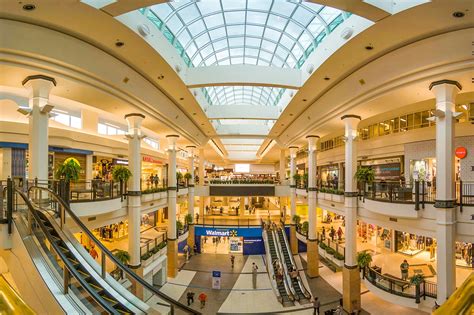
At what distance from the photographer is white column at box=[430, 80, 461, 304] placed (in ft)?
27.8

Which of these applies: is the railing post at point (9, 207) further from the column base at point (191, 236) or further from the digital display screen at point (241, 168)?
the digital display screen at point (241, 168)

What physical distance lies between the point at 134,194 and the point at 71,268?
9432mm

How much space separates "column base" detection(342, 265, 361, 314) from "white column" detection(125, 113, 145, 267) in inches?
423

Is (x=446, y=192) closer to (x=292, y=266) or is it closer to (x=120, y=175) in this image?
(x=120, y=175)

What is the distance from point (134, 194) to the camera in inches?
540

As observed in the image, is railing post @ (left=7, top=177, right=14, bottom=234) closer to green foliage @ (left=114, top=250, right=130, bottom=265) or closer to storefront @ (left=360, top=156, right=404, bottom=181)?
green foliage @ (left=114, top=250, right=130, bottom=265)

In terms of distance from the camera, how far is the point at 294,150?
90.3 feet

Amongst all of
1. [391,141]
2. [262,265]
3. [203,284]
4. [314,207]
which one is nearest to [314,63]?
[391,141]

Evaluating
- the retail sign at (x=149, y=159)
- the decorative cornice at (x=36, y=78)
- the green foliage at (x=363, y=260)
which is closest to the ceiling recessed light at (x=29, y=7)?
the decorative cornice at (x=36, y=78)

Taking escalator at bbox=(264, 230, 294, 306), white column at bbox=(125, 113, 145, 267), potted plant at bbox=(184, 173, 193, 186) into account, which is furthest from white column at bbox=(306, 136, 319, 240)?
white column at bbox=(125, 113, 145, 267)

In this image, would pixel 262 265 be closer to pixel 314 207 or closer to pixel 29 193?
pixel 314 207

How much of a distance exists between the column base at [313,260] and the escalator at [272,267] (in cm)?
241

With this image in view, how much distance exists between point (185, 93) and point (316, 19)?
7059 mm

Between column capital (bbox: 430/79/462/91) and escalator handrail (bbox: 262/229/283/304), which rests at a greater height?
column capital (bbox: 430/79/462/91)
